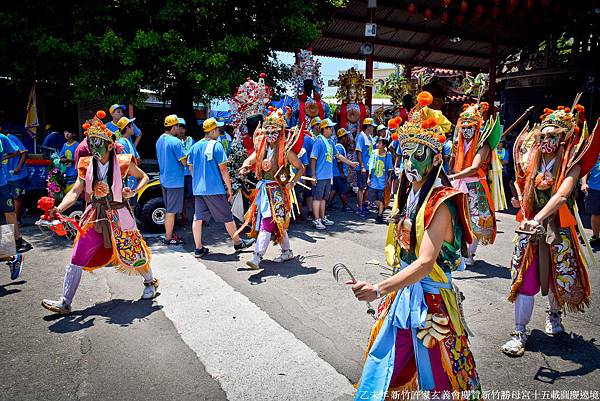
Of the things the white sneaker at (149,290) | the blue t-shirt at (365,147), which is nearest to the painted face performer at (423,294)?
the white sneaker at (149,290)

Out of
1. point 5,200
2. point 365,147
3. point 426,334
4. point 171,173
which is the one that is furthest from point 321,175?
point 426,334

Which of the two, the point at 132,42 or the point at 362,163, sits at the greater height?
the point at 132,42

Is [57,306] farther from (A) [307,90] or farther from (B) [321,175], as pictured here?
(A) [307,90]

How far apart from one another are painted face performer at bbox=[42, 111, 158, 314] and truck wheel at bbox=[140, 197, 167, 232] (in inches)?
135

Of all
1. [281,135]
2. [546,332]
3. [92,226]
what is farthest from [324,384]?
[281,135]

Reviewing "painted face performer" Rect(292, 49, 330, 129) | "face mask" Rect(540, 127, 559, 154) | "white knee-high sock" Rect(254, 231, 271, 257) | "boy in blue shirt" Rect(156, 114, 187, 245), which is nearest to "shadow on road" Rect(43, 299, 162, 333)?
"white knee-high sock" Rect(254, 231, 271, 257)

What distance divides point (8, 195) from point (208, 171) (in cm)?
283

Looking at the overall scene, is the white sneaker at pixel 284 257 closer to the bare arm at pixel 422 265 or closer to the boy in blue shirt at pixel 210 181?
the boy in blue shirt at pixel 210 181

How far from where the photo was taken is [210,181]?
641 cm

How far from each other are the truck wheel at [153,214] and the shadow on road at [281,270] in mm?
2724

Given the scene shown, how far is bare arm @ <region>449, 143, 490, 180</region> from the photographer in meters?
5.55

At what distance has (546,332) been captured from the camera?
4125 mm

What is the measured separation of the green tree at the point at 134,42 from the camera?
28.6 feet

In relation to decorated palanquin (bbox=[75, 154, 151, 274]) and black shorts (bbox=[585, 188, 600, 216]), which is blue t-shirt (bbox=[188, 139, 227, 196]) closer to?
decorated palanquin (bbox=[75, 154, 151, 274])
